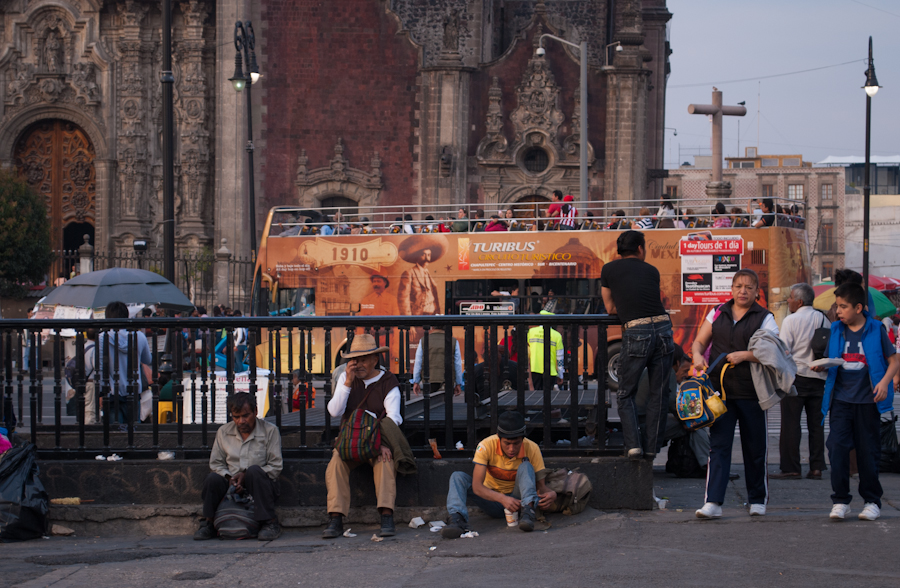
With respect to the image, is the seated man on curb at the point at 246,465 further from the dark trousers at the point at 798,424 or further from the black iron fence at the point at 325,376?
the dark trousers at the point at 798,424

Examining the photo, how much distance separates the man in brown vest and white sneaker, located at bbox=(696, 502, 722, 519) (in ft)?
7.17

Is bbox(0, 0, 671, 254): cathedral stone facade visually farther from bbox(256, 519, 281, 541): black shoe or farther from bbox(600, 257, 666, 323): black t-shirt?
bbox(256, 519, 281, 541): black shoe

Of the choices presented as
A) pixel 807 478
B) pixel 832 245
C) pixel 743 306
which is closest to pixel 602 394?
pixel 743 306

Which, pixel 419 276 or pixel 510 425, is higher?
pixel 419 276

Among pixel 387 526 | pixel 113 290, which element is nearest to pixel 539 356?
pixel 387 526

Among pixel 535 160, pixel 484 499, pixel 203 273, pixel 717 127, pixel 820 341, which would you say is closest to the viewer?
Answer: pixel 484 499

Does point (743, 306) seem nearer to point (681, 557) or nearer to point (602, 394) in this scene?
point (602, 394)

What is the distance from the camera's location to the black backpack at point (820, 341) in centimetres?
880

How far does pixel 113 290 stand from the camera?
44.0ft

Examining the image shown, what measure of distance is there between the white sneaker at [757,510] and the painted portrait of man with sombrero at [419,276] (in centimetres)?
1397

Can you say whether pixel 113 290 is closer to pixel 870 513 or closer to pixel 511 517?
pixel 511 517

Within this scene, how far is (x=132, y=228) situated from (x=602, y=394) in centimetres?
3035

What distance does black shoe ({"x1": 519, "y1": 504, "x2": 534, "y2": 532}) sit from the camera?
6828 millimetres

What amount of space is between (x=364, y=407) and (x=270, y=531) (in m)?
1.11
